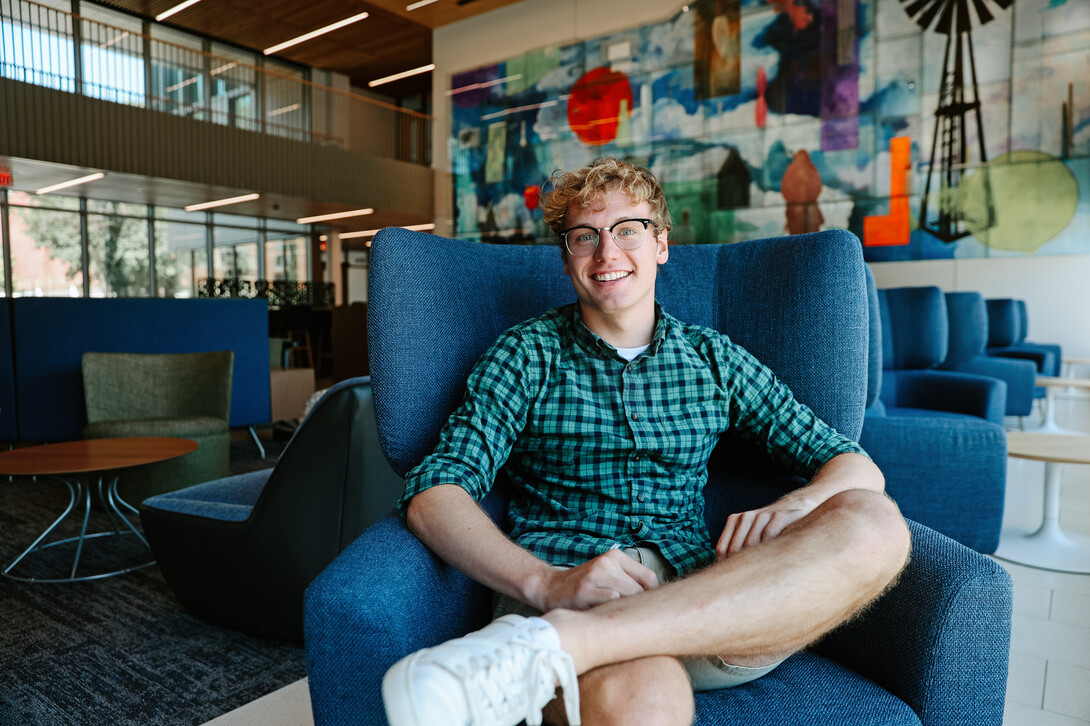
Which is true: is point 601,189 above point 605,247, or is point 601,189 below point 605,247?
above

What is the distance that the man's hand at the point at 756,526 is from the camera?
1201mm

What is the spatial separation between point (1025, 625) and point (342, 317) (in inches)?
337

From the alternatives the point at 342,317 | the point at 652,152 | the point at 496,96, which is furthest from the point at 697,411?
the point at 496,96

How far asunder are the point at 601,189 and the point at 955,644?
3.45 ft

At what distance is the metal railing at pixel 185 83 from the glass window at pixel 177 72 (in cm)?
2

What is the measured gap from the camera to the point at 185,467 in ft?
12.4

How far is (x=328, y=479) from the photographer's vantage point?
2.05 metres

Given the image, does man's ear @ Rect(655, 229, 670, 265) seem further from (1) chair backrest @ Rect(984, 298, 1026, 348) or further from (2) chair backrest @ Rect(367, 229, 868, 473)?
(1) chair backrest @ Rect(984, 298, 1026, 348)

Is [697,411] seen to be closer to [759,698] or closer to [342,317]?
[759,698]

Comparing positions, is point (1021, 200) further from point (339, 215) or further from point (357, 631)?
point (339, 215)

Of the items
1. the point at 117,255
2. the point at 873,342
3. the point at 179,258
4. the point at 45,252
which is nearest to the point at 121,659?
the point at 873,342

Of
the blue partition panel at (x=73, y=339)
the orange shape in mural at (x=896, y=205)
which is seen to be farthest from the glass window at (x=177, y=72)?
the orange shape in mural at (x=896, y=205)

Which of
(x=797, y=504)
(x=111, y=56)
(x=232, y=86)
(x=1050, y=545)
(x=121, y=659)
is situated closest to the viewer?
(x=797, y=504)

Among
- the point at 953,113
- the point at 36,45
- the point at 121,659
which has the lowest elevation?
the point at 121,659
